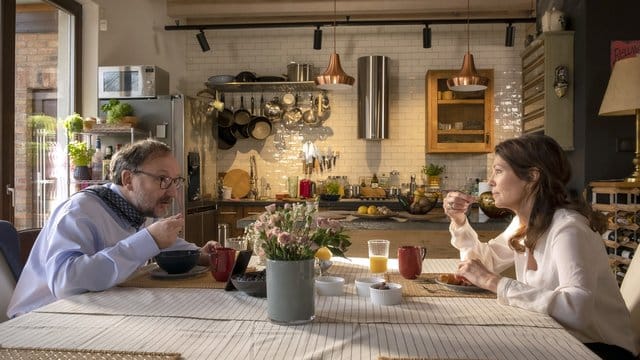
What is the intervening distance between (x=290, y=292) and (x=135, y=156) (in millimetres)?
1237

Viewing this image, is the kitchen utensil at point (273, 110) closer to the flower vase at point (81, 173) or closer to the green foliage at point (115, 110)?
the green foliage at point (115, 110)

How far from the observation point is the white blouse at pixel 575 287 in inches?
62.7

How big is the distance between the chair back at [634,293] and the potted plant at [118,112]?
489 centimetres

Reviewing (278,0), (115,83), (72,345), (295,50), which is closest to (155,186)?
(72,345)

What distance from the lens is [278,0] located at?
6770mm

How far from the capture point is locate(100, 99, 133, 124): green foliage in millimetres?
5723

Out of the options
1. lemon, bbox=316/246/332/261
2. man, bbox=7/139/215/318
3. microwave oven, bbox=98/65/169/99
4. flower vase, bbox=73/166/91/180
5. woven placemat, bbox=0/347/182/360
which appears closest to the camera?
woven placemat, bbox=0/347/182/360

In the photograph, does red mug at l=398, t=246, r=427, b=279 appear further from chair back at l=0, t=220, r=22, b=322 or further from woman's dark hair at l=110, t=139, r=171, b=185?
chair back at l=0, t=220, r=22, b=322

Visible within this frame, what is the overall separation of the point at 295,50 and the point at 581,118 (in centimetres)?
371

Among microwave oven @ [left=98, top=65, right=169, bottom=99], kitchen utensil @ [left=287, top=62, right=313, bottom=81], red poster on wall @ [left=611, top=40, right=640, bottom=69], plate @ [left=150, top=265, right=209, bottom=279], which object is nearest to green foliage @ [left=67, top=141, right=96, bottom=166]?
microwave oven @ [left=98, top=65, right=169, bottom=99]

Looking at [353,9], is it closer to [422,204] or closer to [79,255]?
[422,204]

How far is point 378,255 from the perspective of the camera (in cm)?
223

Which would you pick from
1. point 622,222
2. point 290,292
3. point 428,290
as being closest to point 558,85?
point 622,222

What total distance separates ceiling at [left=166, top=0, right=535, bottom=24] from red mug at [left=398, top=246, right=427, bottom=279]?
5.12 m
